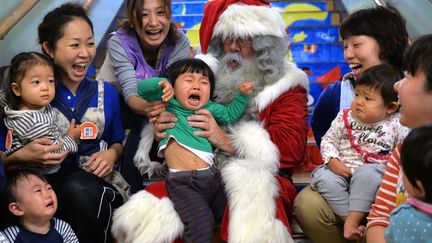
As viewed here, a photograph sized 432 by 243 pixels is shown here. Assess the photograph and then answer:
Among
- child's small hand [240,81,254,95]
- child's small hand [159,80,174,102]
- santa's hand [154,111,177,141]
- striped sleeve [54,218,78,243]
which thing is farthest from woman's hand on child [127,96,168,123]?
striped sleeve [54,218,78,243]

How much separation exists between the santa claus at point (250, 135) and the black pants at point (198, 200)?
1.7 inches

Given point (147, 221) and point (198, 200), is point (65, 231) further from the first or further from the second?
point (198, 200)

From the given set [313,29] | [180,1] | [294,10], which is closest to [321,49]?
[313,29]

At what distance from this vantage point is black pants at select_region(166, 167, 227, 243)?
7.91 ft

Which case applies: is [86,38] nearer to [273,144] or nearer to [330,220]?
[273,144]

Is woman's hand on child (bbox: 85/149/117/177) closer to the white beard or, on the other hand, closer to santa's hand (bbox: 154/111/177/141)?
santa's hand (bbox: 154/111/177/141)

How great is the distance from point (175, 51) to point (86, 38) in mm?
595

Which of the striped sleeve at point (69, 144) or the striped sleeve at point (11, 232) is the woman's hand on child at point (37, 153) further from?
the striped sleeve at point (11, 232)

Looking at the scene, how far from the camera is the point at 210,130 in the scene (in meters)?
2.74

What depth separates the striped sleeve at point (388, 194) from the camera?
2045 mm

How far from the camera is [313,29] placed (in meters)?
5.64

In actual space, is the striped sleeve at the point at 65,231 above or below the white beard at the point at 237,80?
below

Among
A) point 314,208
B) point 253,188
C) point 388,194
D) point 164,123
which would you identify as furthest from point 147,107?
point 388,194

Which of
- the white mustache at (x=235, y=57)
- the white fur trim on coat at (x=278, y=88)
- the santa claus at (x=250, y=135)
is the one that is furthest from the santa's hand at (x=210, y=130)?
the white mustache at (x=235, y=57)
